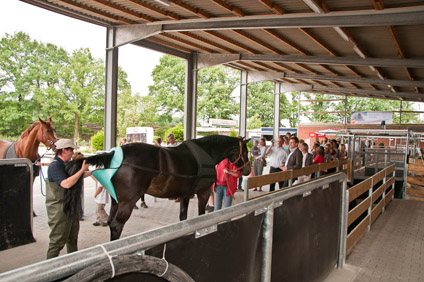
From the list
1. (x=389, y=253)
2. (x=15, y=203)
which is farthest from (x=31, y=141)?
(x=389, y=253)

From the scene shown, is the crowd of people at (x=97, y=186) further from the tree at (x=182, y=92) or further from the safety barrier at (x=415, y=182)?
the tree at (x=182, y=92)

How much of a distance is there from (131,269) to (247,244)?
96 cm

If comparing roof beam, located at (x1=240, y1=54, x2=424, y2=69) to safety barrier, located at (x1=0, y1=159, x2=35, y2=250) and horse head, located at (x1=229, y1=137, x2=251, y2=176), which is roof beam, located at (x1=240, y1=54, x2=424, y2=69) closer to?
horse head, located at (x1=229, y1=137, x2=251, y2=176)

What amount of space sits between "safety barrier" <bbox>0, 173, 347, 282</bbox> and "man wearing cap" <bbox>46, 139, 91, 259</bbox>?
2.20 metres

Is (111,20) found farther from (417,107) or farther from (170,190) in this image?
(417,107)

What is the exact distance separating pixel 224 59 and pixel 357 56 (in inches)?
225

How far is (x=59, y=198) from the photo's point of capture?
3.42 m

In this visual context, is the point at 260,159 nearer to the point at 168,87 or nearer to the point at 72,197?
the point at 72,197

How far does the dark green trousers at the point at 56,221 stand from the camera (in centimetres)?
335

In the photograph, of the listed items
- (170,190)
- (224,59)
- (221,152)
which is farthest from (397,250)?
(224,59)

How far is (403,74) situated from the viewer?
49.5 ft

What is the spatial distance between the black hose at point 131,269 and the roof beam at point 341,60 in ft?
41.3

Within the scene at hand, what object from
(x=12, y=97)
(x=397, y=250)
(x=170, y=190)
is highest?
(x=12, y=97)

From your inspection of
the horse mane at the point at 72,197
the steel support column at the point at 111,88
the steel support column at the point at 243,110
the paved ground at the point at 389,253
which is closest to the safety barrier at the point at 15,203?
the horse mane at the point at 72,197
